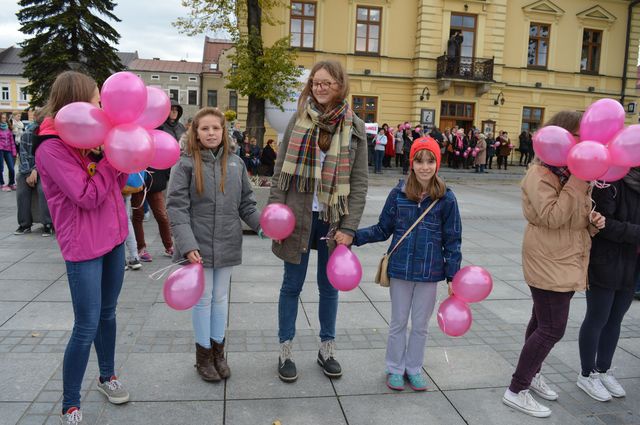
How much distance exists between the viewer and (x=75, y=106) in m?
2.63

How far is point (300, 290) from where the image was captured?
11.8ft

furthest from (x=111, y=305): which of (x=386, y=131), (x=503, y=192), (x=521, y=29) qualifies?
(x=521, y=29)

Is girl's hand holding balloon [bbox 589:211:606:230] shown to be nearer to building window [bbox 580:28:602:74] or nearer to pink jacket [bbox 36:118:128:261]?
pink jacket [bbox 36:118:128:261]

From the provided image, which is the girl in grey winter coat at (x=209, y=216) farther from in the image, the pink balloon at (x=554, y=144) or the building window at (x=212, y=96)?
the building window at (x=212, y=96)

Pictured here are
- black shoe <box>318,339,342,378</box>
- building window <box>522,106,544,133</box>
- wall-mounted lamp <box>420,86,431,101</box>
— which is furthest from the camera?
building window <box>522,106,544,133</box>

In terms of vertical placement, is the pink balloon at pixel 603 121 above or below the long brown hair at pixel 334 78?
below

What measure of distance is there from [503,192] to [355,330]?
Answer: 13862 mm

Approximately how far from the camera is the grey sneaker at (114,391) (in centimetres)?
312

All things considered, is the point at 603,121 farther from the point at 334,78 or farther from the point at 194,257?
the point at 194,257

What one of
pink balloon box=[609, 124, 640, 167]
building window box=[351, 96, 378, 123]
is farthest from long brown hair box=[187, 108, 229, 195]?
building window box=[351, 96, 378, 123]

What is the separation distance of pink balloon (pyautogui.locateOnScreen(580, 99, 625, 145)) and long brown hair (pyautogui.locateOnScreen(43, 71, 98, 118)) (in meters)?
2.86

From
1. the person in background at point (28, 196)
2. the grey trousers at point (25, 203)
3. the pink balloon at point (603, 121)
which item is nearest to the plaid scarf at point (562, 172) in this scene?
the pink balloon at point (603, 121)

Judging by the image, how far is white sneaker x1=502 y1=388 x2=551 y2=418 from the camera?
3205 mm

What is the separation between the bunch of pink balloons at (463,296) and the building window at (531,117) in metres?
27.1
